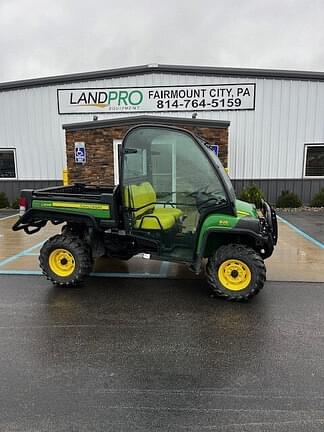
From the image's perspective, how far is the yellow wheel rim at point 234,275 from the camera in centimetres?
406

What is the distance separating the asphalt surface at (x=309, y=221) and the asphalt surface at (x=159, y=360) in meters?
3.72

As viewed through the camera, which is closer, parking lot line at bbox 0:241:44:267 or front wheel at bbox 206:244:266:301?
front wheel at bbox 206:244:266:301

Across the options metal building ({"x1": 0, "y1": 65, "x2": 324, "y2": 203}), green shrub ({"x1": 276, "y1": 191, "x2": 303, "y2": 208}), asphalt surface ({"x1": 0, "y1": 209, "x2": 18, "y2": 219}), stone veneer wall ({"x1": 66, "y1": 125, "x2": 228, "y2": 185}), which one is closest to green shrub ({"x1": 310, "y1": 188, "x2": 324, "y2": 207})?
green shrub ({"x1": 276, "y1": 191, "x2": 303, "y2": 208})

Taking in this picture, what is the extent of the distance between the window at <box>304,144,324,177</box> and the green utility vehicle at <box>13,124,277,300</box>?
334 inches

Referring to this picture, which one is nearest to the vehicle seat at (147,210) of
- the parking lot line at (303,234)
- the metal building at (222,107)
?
the parking lot line at (303,234)

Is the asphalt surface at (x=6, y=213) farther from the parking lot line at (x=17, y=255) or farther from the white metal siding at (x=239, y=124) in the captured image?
the parking lot line at (x=17, y=255)

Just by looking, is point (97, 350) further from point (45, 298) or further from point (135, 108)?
point (135, 108)

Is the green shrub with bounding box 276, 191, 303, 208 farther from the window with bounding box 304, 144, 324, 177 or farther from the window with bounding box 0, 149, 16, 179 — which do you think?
the window with bounding box 0, 149, 16, 179

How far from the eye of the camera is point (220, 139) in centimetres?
1104

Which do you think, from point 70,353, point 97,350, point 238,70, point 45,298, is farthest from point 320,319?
point 238,70

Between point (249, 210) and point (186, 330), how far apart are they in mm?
1878

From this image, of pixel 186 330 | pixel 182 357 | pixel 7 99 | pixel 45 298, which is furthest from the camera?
pixel 7 99

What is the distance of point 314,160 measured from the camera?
12109 mm

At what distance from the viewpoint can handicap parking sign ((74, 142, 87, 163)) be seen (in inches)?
447
